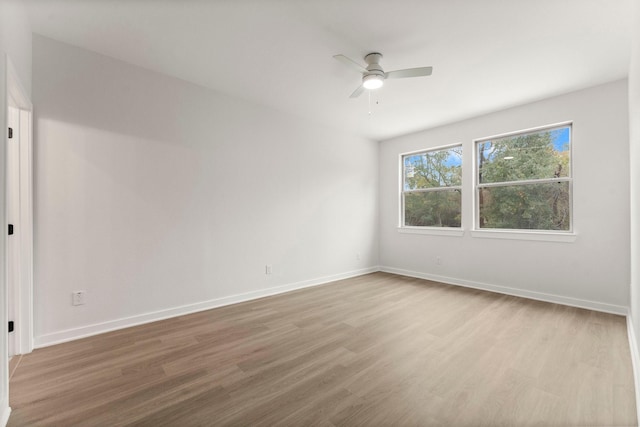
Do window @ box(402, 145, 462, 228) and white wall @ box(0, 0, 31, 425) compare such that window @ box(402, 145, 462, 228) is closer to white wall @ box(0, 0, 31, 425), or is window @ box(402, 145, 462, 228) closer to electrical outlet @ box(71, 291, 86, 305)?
electrical outlet @ box(71, 291, 86, 305)

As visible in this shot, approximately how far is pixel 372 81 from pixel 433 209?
2940 mm

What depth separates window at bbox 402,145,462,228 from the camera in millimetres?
4582

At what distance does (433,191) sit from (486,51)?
267cm

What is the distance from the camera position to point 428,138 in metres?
4.83

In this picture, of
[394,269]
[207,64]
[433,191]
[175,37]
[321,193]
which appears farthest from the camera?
[394,269]

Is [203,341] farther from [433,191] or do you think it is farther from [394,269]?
[433,191]

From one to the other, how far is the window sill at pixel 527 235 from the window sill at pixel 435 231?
23 centimetres

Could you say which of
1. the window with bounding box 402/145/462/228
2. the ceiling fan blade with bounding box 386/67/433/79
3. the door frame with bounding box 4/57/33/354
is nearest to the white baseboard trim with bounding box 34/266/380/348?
the door frame with bounding box 4/57/33/354

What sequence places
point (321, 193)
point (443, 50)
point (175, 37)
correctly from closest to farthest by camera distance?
point (175, 37)
point (443, 50)
point (321, 193)

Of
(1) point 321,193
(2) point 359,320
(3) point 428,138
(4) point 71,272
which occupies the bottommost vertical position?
(2) point 359,320

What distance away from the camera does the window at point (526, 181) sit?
11.7 ft

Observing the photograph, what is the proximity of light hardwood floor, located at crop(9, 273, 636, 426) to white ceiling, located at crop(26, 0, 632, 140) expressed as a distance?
105 inches

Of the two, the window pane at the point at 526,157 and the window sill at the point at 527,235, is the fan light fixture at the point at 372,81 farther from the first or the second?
the window sill at the point at 527,235

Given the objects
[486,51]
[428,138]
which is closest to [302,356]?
[486,51]
